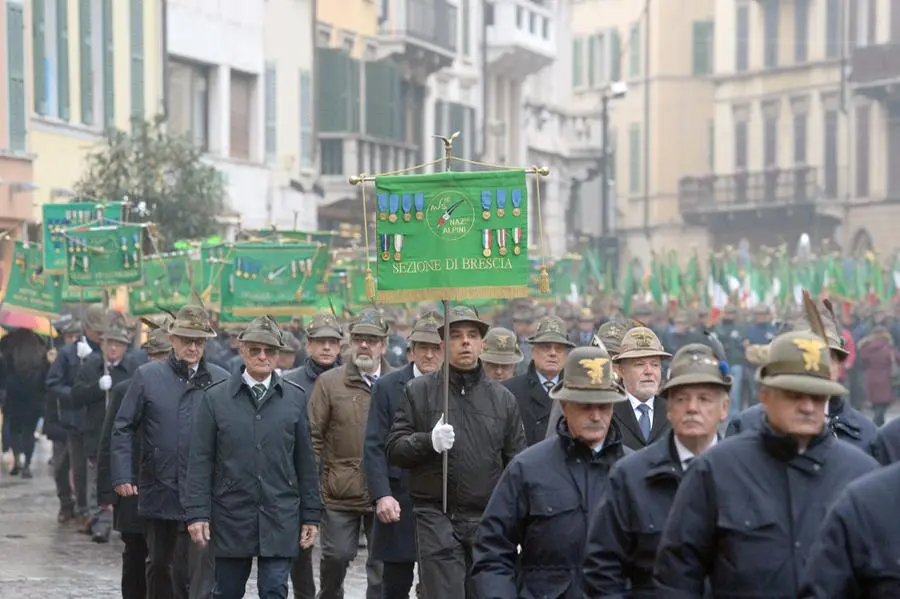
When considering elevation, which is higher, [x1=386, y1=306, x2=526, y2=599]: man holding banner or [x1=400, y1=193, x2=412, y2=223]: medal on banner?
[x1=400, y1=193, x2=412, y2=223]: medal on banner

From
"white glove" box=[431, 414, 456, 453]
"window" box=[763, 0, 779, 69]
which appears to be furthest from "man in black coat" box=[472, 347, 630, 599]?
"window" box=[763, 0, 779, 69]

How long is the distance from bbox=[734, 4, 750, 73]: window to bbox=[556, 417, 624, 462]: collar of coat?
67.4m

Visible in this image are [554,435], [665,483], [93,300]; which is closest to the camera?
[665,483]

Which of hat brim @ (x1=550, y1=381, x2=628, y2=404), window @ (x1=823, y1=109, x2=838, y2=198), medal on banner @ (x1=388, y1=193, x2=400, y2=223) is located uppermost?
window @ (x1=823, y1=109, x2=838, y2=198)

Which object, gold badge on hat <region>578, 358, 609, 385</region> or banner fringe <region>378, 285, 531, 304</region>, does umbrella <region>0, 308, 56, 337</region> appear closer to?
banner fringe <region>378, 285, 531, 304</region>

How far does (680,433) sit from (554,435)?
1054 millimetres

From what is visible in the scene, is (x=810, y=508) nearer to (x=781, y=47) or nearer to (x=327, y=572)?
(x=327, y=572)

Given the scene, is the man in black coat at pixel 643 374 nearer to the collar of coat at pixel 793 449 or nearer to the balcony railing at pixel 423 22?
the collar of coat at pixel 793 449

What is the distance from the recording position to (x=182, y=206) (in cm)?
3027

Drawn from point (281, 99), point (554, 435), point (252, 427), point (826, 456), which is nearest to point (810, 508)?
point (826, 456)

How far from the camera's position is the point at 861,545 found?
6.29m

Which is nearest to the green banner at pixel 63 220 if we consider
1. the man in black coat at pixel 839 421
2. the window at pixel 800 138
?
the man in black coat at pixel 839 421

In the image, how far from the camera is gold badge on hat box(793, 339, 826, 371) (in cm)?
707

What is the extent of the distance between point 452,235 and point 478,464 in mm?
1467
